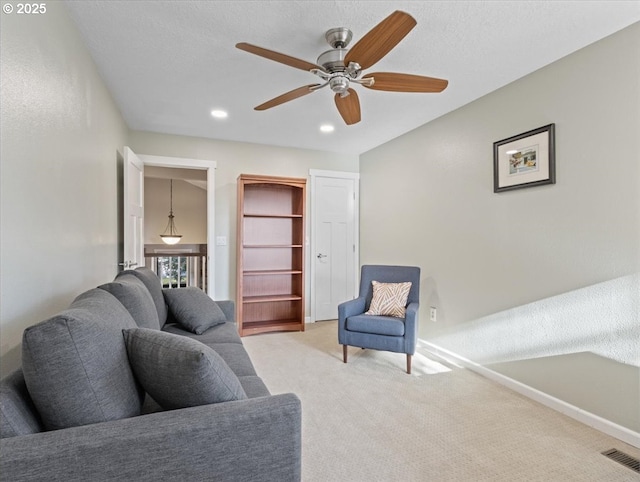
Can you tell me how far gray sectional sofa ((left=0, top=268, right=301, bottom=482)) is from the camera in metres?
0.89

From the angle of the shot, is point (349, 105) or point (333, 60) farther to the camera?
point (349, 105)

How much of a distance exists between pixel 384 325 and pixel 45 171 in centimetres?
262

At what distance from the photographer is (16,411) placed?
Answer: 3.09ft

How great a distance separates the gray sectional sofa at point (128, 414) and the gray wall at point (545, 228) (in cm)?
217

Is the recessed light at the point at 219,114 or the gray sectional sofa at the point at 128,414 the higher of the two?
the recessed light at the point at 219,114

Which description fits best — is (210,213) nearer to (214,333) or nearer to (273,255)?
(273,255)

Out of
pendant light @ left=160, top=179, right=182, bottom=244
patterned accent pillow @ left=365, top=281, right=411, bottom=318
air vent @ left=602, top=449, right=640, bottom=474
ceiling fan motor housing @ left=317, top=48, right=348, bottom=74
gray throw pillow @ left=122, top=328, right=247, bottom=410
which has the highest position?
ceiling fan motor housing @ left=317, top=48, right=348, bottom=74

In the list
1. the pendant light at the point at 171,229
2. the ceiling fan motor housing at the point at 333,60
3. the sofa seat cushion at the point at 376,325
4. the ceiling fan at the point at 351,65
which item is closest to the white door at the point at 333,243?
the sofa seat cushion at the point at 376,325

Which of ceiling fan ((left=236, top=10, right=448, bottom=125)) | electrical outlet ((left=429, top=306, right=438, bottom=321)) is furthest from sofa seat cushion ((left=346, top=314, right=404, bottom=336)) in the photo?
ceiling fan ((left=236, top=10, right=448, bottom=125))

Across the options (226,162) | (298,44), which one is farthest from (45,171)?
(226,162)

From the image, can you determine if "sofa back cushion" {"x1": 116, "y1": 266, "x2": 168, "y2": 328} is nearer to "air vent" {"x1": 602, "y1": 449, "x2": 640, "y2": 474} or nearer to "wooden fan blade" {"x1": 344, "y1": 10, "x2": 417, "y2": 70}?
"wooden fan blade" {"x1": 344, "y1": 10, "x2": 417, "y2": 70}

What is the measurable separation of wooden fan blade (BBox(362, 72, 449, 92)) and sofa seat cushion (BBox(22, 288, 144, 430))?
1894mm

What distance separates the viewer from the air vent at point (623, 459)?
1.79 meters

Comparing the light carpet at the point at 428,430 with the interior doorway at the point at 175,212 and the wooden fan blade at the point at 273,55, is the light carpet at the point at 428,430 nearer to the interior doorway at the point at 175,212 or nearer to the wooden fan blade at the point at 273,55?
the wooden fan blade at the point at 273,55
